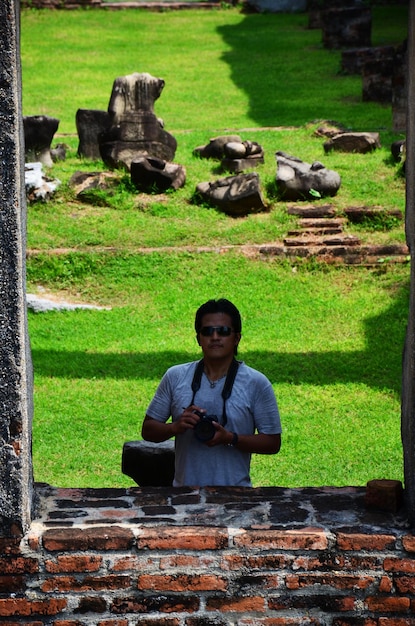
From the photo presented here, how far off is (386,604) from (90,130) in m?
11.2

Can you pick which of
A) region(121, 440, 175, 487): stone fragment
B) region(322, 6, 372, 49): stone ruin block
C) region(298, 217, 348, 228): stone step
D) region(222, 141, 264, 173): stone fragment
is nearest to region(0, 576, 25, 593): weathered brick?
region(121, 440, 175, 487): stone fragment

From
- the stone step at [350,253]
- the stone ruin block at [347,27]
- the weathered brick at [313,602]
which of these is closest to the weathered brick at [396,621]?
the weathered brick at [313,602]

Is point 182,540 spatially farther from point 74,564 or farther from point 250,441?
point 250,441

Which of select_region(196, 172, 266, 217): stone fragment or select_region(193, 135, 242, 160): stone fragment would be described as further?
select_region(193, 135, 242, 160): stone fragment

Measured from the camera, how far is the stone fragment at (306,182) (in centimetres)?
1201

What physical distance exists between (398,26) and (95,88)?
28.4 ft

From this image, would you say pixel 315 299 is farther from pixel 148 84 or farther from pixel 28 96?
pixel 28 96

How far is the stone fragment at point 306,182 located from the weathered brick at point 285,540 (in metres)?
8.56

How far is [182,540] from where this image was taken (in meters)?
3.68

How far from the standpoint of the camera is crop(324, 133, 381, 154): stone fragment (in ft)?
45.5

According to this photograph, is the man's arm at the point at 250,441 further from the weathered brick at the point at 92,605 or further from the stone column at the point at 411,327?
the weathered brick at the point at 92,605

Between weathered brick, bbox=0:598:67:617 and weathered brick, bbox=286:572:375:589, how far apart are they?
761 millimetres

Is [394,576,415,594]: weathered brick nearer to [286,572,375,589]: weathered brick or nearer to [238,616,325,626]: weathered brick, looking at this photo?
[286,572,375,589]: weathered brick

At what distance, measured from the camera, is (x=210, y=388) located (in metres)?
4.43
